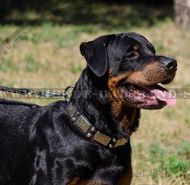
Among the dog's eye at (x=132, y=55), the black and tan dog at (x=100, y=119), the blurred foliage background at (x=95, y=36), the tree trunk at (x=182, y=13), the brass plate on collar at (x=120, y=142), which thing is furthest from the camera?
the tree trunk at (x=182, y=13)

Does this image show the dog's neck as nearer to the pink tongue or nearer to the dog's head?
the dog's head

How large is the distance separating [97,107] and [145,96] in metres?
0.39

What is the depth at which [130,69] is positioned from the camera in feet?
14.9

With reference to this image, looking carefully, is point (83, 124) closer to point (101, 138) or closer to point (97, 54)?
point (101, 138)

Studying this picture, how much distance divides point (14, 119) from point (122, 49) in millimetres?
1104

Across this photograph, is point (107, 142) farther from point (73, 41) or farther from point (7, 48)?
point (73, 41)

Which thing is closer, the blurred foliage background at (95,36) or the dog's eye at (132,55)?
the dog's eye at (132,55)

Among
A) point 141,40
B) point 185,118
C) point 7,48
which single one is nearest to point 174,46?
point 7,48

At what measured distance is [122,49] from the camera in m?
4.64

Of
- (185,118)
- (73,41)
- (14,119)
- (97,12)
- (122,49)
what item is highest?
(122,49)

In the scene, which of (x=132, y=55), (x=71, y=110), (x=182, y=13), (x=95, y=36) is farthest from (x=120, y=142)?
(x=182, y=13)

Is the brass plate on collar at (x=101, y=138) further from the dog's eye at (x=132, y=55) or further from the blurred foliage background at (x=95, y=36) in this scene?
the blurred foliage background at (x=95, y=36)

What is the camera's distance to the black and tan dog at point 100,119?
173 inches

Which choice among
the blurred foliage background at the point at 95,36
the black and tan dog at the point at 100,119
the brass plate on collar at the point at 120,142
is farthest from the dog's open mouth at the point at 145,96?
the blurred foliage background at the point at 95,36
